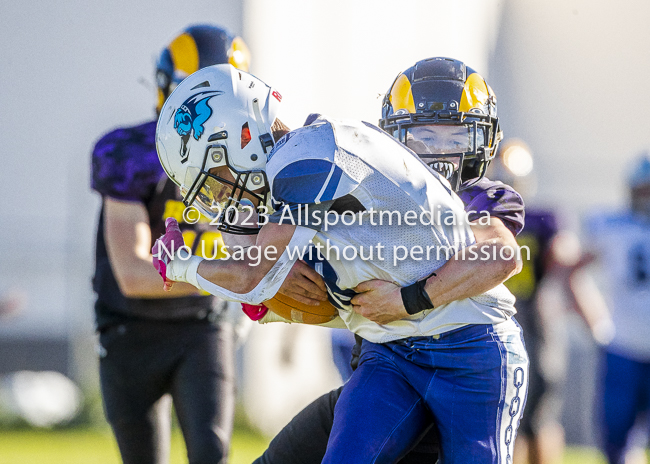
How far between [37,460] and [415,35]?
598cm

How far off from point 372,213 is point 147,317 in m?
1.38

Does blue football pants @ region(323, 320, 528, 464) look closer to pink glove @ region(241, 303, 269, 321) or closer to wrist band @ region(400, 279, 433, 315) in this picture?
wrist band @ region(400, 279, 433, 315)

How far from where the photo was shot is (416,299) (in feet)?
6.89

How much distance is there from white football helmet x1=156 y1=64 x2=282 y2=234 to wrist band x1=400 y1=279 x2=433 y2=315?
50 centimetres

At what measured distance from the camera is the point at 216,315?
3.15 metres

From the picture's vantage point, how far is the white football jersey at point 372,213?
1985 millimetres

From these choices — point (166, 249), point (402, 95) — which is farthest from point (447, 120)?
point (166, 249)

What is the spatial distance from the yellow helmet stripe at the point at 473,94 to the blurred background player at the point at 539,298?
273 cm

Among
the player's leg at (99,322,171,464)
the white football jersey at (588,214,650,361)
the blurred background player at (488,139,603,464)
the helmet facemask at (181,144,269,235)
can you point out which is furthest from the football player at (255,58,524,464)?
the white football jersey at (588,214,650,361)

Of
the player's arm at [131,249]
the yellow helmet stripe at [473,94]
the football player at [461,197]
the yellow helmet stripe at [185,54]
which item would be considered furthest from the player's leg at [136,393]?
the yellow helmet stripe at [473,94]

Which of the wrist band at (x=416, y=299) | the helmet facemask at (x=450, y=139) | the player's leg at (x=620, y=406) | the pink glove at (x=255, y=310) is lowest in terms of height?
the player's leg at (x=620, y=406)

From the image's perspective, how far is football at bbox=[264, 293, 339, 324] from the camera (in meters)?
2.28

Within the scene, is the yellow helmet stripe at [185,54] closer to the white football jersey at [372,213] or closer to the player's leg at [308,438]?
the white football jersey at [372,213]

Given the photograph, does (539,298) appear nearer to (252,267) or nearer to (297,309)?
(297,309)
